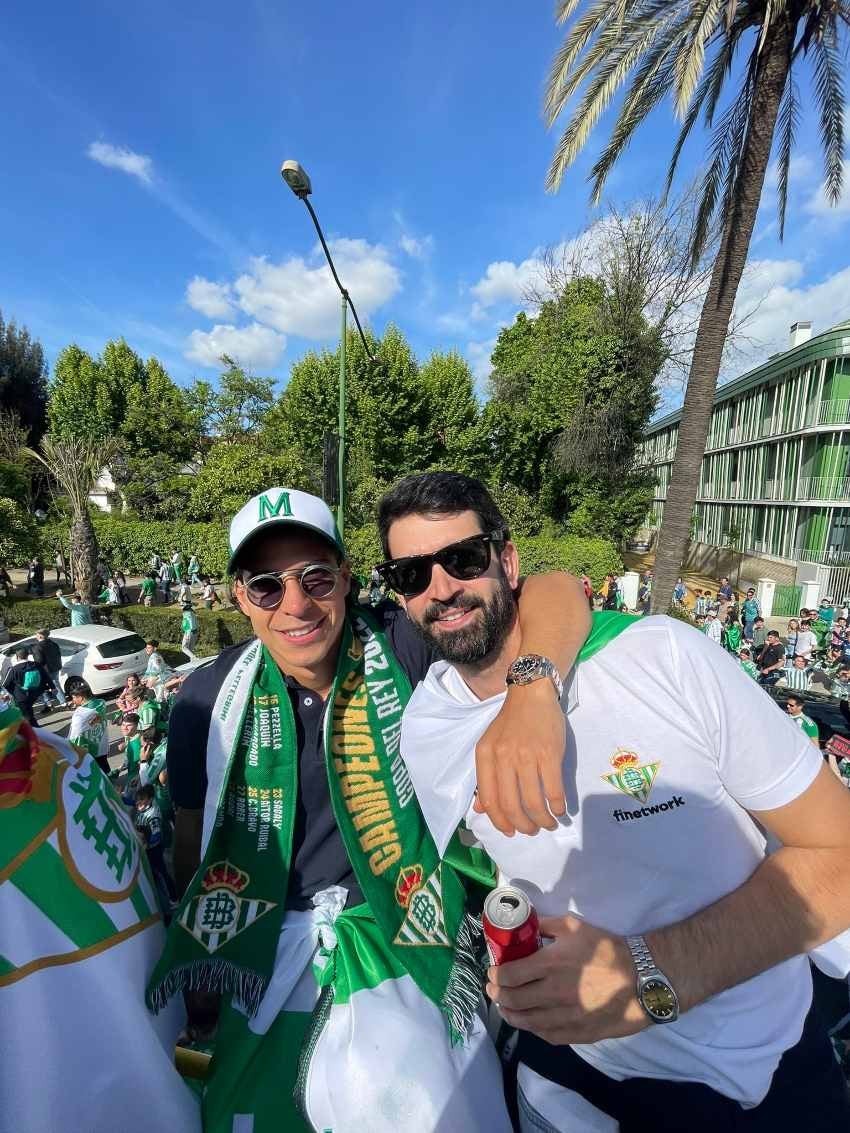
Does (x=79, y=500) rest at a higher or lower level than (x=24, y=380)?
lower

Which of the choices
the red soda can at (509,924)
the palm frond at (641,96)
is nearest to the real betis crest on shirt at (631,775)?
the red soda can at (509,924)

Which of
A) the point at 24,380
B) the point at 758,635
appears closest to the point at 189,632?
the point at 758,635

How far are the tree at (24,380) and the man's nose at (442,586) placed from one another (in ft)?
133

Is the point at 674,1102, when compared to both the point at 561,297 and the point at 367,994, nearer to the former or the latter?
the point at 367,994

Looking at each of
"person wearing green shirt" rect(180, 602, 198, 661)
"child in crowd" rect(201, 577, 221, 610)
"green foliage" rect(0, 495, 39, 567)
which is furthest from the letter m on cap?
"child in crowd" rect(201, 577, 221, 610)

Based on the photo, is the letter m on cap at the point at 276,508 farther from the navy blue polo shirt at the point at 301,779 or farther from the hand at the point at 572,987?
the hand at the point at 572,987

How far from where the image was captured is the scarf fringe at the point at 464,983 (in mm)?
1627

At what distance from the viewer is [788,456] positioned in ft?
85.1

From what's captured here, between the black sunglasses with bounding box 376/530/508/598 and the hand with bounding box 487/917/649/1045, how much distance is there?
39.8 inches

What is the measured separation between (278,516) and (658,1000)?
69.3 inches

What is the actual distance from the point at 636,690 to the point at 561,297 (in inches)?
985

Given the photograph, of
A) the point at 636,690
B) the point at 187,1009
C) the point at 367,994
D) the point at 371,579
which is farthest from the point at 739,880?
the point at 371,579

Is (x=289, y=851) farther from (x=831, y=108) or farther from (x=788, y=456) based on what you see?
(x=788, y=456)

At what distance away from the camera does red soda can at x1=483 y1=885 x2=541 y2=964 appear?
1081 millimetres
